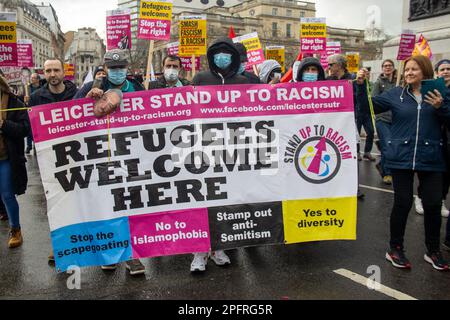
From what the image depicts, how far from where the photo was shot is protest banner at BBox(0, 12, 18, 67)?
885 centimetres

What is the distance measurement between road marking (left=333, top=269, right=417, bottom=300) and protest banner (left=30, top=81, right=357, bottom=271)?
1.23ft

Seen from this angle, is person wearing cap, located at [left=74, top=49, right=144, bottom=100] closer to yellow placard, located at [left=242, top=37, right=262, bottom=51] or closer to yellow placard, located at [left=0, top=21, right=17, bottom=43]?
yellow placard, located at [left=0, top=21, right=17, bottom=43]

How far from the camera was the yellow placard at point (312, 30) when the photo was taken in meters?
12.7

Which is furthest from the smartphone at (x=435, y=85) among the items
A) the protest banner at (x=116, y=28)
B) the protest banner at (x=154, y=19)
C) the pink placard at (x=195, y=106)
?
the protest banner at (x=116, y=28)

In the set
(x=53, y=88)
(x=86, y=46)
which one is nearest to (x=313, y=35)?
(x=53, y=88)

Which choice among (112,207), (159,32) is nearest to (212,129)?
(112,207)

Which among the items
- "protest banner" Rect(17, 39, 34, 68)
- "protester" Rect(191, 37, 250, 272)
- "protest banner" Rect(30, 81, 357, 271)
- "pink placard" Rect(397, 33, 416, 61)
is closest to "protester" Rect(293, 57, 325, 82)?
"protester" Rect(191, 37, 250, 272)

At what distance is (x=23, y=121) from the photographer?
4.87m

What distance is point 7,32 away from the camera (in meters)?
8.92

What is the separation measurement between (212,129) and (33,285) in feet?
6.94

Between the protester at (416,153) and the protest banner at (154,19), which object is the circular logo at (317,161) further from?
the protest banner at (154,19)

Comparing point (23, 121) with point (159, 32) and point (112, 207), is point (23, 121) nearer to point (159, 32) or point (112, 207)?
point (112, 207)

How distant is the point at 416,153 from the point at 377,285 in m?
1.25

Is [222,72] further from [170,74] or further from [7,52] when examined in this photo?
[7,52]
